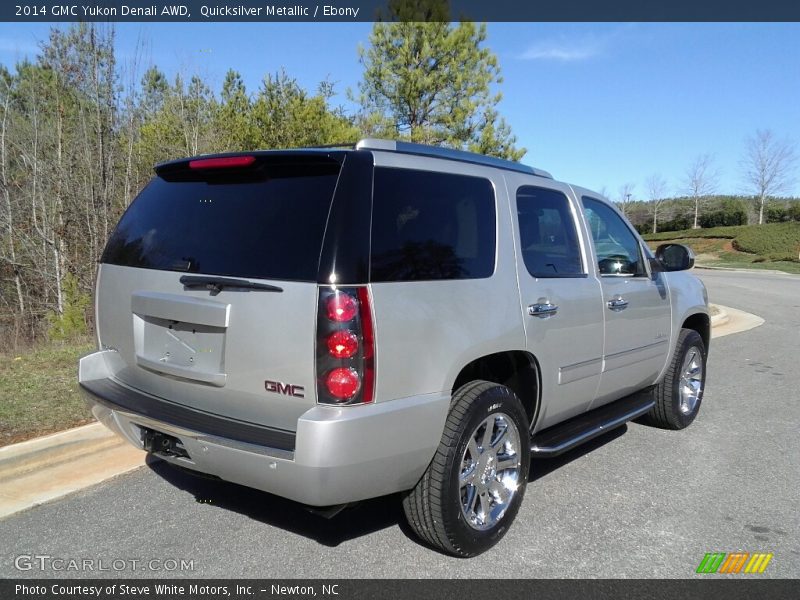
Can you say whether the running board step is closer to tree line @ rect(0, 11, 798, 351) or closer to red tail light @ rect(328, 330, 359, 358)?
red tail light @ rect(328, 330, 359, 358)

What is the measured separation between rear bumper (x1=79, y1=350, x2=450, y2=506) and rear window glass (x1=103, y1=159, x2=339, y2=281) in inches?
25.0

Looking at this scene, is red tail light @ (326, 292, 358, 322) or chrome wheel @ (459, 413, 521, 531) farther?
chrome wheel @ (459, 413, 521, 531)

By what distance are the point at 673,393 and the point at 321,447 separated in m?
3.69

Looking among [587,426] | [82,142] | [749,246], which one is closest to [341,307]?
[587,426]

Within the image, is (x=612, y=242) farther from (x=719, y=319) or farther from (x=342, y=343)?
(x=719, y=319)

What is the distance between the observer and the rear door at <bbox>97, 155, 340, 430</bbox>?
274cm

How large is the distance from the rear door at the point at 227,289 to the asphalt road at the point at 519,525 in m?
0.80

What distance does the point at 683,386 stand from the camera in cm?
547

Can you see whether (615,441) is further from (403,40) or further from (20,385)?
(403,40)

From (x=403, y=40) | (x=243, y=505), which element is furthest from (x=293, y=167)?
(x=403, y=40)

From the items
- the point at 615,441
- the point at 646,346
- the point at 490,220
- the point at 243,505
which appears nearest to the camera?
the point at 490,220

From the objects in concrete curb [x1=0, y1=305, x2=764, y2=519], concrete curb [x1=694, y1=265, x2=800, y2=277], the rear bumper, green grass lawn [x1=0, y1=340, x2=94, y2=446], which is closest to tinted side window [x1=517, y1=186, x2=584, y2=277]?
the rear bumper

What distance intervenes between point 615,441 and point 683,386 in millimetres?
828

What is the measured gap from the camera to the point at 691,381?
566 cm
